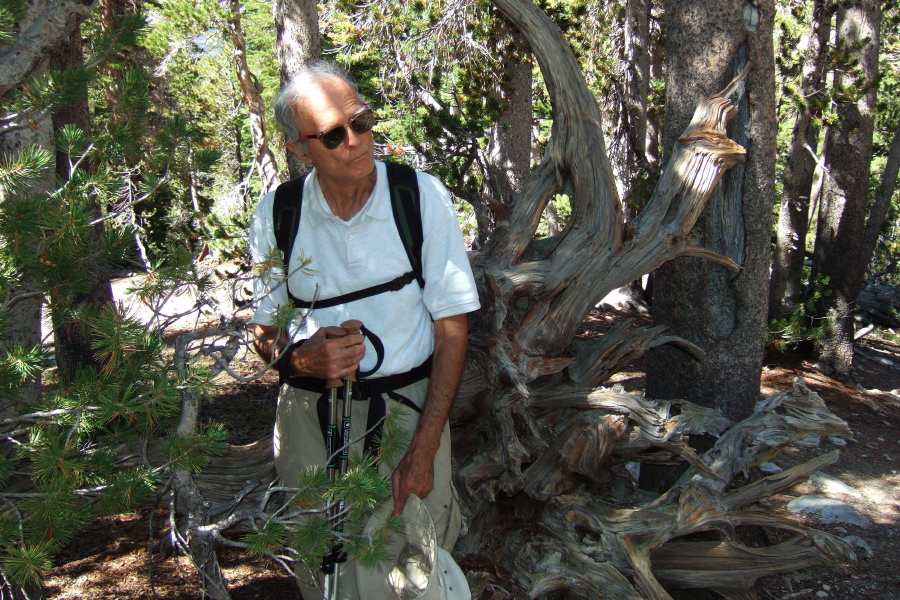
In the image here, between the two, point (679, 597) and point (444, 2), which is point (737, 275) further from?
point (444, 2)

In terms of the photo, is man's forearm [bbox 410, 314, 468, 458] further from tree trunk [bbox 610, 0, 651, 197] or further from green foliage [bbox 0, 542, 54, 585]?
tree trunk [bbox 610, 0, 651, 197]

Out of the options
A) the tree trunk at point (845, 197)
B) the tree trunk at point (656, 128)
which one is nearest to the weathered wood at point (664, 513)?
the tree trunk at point (845, 197)

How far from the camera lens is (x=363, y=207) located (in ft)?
9.30

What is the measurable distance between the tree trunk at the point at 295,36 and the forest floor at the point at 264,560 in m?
3.07

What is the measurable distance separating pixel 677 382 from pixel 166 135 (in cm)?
328

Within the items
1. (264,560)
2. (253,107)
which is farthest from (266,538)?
(253,107)

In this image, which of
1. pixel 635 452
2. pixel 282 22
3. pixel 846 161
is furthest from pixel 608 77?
pixel 635 452

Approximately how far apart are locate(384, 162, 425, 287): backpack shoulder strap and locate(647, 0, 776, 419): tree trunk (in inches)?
85.1

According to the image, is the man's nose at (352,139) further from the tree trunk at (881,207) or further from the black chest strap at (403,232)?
the tree trunk at (881,207)

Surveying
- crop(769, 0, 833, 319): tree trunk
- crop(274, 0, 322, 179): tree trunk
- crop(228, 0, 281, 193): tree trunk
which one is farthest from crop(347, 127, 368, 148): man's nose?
crop(228, 0, 281, 193): tree trunk

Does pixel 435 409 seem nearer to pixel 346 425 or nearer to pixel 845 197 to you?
pixel 346 425

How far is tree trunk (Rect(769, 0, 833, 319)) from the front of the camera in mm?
8461

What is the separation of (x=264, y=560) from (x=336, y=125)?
3053mm

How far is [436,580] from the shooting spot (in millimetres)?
2680
